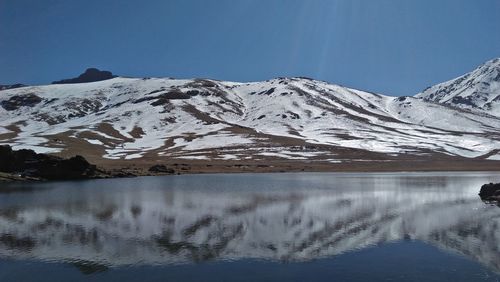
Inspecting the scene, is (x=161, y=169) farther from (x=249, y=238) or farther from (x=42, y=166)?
(x=249, y=238)

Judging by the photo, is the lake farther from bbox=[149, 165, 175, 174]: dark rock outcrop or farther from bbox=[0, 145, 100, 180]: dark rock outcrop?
bbox=[149, 165, 175, 174]: dark rock outcrop

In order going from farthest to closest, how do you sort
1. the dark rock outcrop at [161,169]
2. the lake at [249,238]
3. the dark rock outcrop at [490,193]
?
the dark rock outcrop at [161,169], the dark rock outcrop at [490,193], the lake at [249,238]

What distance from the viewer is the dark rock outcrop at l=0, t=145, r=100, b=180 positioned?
10406 cm

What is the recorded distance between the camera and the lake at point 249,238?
2856 centimetres

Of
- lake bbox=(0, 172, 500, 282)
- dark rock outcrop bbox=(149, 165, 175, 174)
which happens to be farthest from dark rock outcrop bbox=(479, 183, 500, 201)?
dark rock outcrop bbox=(149, 165, 175, 174)

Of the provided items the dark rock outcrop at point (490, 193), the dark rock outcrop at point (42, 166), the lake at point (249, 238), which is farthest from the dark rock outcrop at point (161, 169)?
the dark rock outcrop at point (490, 193)

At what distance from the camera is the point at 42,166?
346ft

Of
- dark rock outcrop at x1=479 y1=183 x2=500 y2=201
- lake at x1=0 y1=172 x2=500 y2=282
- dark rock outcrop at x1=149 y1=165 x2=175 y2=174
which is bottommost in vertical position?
lake at x1=0 y1=172 x2=500 y2=282

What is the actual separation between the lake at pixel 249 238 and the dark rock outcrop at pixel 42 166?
1582 inches

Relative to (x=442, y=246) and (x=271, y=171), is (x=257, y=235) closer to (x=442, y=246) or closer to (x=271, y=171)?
(x=442, y=246)

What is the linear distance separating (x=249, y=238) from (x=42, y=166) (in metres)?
81.1

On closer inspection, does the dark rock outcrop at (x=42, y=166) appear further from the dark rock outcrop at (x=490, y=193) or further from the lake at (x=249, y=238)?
the dark rock outcrop at (x=490, y=193)

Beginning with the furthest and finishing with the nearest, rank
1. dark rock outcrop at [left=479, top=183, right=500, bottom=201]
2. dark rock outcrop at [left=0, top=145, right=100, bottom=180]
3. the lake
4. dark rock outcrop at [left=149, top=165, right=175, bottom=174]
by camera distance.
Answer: dark rock outcrop at [left=149, top=165, right=175, bottom=174]
dark rock outcrop at [left=0, top=145, right=100, bottom=180]
dark rock outcrop at [left=479, top=183, right=500, bottom=201]
the lake

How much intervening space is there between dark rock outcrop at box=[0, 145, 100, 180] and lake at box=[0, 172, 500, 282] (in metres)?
40.2
